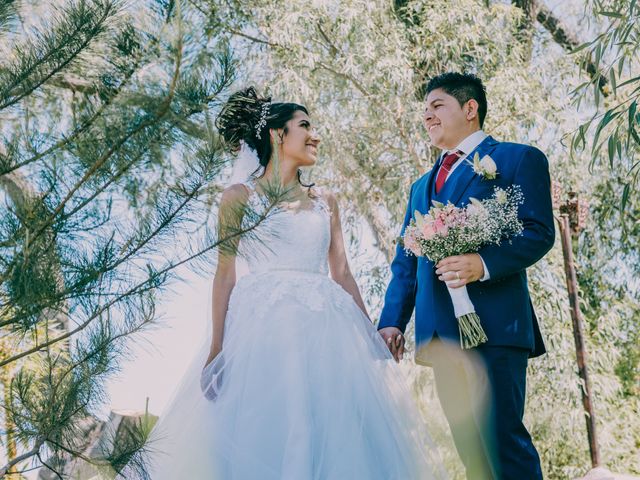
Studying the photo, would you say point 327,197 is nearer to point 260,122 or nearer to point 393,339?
point 260,122

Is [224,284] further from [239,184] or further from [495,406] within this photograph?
[495,406]

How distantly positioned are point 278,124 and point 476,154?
85 centimetres

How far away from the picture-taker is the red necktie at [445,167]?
2.80 metres

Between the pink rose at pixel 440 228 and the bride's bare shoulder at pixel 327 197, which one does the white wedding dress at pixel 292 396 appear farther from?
the pink rose at pixel 440 228

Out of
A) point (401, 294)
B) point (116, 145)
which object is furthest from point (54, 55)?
point (401, 294)

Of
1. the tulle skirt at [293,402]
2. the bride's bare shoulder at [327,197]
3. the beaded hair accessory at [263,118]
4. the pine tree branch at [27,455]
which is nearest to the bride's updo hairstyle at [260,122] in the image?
the beaded hair accessory at [263,118]

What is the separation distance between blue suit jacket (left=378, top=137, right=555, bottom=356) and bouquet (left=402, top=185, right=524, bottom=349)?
4cm

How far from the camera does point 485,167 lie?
2.58 m

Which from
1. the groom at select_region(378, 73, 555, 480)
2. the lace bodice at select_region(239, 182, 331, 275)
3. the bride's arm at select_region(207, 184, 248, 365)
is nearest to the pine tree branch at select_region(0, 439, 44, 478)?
the bride's arm at select_region(207, 184, 248, 365)

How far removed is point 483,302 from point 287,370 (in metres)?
0.66

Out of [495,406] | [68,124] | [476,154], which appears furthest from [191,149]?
[495,406]

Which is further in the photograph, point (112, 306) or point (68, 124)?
point (68, 124)

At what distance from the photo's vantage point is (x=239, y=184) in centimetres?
282

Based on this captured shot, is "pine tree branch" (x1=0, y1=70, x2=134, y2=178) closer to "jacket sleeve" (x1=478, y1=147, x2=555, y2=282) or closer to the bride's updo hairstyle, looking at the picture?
the bride's updo hairstyle
